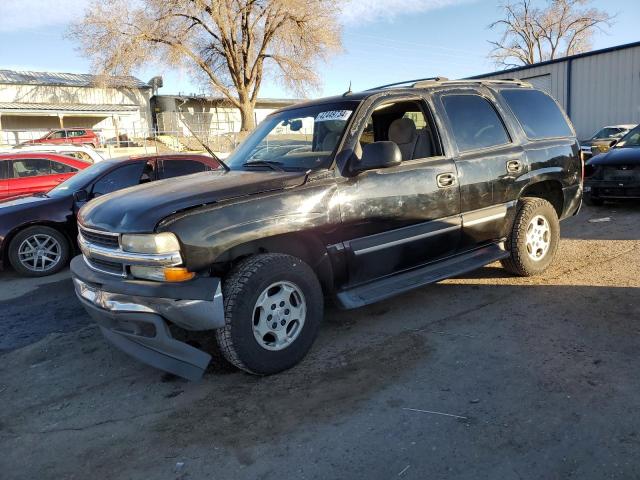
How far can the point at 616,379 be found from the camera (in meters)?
3.36

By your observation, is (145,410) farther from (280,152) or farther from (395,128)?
(395,128)

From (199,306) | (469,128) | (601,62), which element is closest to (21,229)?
(199,306)

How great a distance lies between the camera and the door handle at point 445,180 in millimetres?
4566

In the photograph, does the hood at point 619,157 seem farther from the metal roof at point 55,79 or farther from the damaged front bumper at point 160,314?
the metal roof at point 55,79

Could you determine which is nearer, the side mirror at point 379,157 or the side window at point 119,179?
the side mirror at point 379,157

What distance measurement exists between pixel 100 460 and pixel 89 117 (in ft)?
146

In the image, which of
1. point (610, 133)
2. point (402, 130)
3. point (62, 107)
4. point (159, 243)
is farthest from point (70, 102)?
point (159, 243)

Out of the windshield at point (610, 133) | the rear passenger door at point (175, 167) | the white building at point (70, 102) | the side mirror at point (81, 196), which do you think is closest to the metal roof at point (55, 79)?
the white building at point (70, 102)

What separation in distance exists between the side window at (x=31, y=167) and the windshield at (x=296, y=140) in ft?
21.6

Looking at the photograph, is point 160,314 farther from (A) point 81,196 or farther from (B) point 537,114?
(A) point 81,196

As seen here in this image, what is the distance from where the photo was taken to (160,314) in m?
3.26

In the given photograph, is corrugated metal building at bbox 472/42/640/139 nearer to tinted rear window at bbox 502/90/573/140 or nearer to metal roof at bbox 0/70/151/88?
tinted rear window at bbox 502/90/573/140

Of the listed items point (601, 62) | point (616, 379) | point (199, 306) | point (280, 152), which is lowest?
point (616, 379)

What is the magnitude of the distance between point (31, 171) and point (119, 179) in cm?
353
